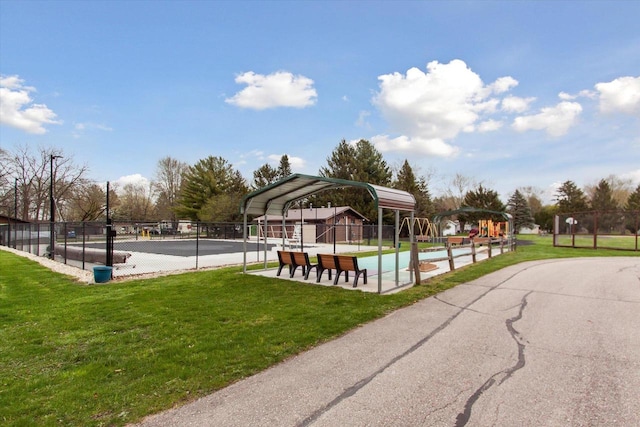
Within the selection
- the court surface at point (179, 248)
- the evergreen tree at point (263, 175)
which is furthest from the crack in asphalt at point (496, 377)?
the evergreen tree at point (263, 175)

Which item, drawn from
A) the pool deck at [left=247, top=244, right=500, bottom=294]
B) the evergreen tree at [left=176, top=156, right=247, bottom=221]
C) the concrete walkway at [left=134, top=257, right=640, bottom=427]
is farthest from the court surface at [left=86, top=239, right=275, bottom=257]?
the evergreen tree at [left=176, top=156, right=247, bottom=221]

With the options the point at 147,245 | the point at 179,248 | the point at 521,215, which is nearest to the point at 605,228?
the point at 179,248

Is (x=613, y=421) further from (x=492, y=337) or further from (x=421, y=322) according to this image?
(x=421, y=322)

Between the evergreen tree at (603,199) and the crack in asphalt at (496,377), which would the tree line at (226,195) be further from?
the crack in asphalt at (496,377)

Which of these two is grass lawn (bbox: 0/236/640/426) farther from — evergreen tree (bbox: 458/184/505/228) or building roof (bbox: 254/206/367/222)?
evergreen tree (bbox: 458/184/505/228)

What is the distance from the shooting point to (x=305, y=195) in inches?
478

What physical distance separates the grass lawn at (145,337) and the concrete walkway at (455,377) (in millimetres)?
402

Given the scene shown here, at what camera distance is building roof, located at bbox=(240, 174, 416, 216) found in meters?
9.01

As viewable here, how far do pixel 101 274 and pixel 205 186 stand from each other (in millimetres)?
44356

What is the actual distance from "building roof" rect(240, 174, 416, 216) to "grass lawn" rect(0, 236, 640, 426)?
2275 mm

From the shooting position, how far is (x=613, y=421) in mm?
3006

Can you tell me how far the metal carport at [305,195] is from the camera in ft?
29.0

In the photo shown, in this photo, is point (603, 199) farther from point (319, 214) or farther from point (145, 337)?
point (145, 337)

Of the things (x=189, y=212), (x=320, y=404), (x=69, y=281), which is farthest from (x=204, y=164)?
(x=320, y=404)
